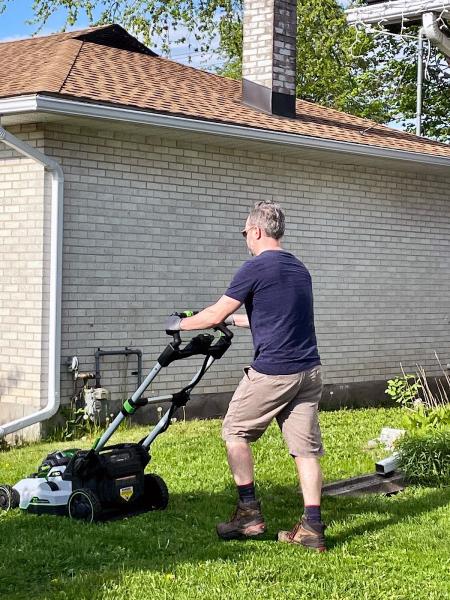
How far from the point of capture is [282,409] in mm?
5988

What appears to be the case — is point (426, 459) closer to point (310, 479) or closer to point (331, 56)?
point (310, 479)

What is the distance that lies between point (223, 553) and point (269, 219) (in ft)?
6.41

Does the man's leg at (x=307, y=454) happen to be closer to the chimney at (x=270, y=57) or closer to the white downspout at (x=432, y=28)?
the white downspout at (x=432, y=28)

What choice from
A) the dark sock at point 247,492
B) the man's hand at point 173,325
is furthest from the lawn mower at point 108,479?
the dark sock at point 247,492

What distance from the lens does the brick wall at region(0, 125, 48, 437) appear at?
33.6 feet

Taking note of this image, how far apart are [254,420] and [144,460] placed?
1.05 meters

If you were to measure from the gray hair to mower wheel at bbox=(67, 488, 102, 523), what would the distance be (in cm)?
199

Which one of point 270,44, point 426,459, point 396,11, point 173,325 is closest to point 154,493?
point 173,325

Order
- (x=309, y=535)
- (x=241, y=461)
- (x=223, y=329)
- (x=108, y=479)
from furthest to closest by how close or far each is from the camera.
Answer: (x=108, y=479)
(x=223, y=329)
(x=241, y=461)
(x=309, y=535)

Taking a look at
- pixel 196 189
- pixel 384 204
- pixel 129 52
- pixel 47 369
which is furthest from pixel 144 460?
pixel 129 52

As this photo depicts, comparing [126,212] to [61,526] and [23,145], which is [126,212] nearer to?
[23,145]

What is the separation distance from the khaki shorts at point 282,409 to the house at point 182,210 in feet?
13.8

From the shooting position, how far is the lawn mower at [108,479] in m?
6.35

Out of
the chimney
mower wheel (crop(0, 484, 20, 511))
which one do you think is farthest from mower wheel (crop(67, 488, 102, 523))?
the chimney
